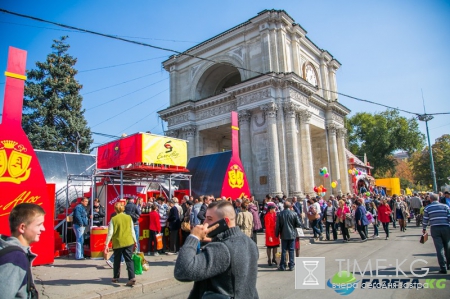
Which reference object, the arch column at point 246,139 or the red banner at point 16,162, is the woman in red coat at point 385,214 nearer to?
the arch column at point 246,139

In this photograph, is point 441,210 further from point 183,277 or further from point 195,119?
point 195,119

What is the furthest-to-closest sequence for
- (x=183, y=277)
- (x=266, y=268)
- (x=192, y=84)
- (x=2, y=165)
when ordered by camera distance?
(x=192, y=84)
(x=266, y=268)
(x=2, y=165)
(x=183, y=277)

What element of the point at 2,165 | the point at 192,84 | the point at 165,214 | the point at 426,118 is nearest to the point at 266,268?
the point at 165,214

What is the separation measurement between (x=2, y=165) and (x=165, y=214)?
5453mm

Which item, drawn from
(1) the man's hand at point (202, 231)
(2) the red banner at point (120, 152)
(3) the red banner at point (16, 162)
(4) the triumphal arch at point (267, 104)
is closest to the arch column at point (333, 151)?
(4) the triumphal arch at point (267, 104)

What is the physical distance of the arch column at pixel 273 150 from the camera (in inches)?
818

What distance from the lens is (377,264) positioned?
778 centimetres

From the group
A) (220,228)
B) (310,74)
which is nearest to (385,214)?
(220,228)

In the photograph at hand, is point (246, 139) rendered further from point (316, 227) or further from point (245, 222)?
point (245, 222)

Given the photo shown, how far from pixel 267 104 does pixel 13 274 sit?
20.8 m

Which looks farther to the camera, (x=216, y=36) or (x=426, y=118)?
(x=216, y=36)

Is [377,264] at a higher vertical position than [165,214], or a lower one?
lower

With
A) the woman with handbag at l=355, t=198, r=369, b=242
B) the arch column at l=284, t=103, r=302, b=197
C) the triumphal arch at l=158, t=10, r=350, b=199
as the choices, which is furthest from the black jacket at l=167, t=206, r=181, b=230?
the arch column at l=284, t=103, r=302, b=197

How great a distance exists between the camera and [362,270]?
24.2 ft
